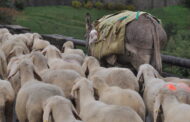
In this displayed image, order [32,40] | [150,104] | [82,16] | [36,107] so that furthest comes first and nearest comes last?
[82,16] → [32,40] → [150,104] → [36,107]

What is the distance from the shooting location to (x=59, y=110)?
473 centimetres

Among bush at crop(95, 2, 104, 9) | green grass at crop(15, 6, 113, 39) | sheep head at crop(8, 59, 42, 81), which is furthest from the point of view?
bush at crop(95, 2, 104, 9)

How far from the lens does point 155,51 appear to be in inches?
324

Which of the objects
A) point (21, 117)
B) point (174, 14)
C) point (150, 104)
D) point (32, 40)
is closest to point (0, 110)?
point (21, 117)

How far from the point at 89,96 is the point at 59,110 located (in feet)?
3.24

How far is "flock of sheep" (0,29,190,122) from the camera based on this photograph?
477 centimetres

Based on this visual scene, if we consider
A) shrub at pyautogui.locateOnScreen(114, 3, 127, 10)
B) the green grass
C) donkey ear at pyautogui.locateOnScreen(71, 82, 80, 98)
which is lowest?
the green grass

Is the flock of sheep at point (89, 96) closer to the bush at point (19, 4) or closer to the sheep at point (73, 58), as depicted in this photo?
the sheep at point (73, 58)

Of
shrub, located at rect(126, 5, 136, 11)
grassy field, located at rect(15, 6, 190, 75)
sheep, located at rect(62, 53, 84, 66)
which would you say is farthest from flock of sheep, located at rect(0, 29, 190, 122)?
shrub, located at rect(126, 5, 136, 11)

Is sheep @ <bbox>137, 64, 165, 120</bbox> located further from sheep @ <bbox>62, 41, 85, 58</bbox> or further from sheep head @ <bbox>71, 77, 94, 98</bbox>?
sheep @ <bbox>62, 41, 85, 58</bbox>

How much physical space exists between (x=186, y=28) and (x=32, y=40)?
37.8 feet

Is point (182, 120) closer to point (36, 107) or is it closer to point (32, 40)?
point (36, 107)

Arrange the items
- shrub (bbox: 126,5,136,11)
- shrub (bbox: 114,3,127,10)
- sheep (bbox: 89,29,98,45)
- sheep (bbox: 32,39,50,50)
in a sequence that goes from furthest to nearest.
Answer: shrub (bbox: 114,3,127,10) < shrub (bbox: 126,5,136,11) < sheep (bbox: 32,39,50,50) < sheep (bbox: 89,29,98,45)

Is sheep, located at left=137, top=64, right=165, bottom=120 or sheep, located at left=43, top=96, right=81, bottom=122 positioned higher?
sheep, located at left=43, top=96, right=81, bottom=122
